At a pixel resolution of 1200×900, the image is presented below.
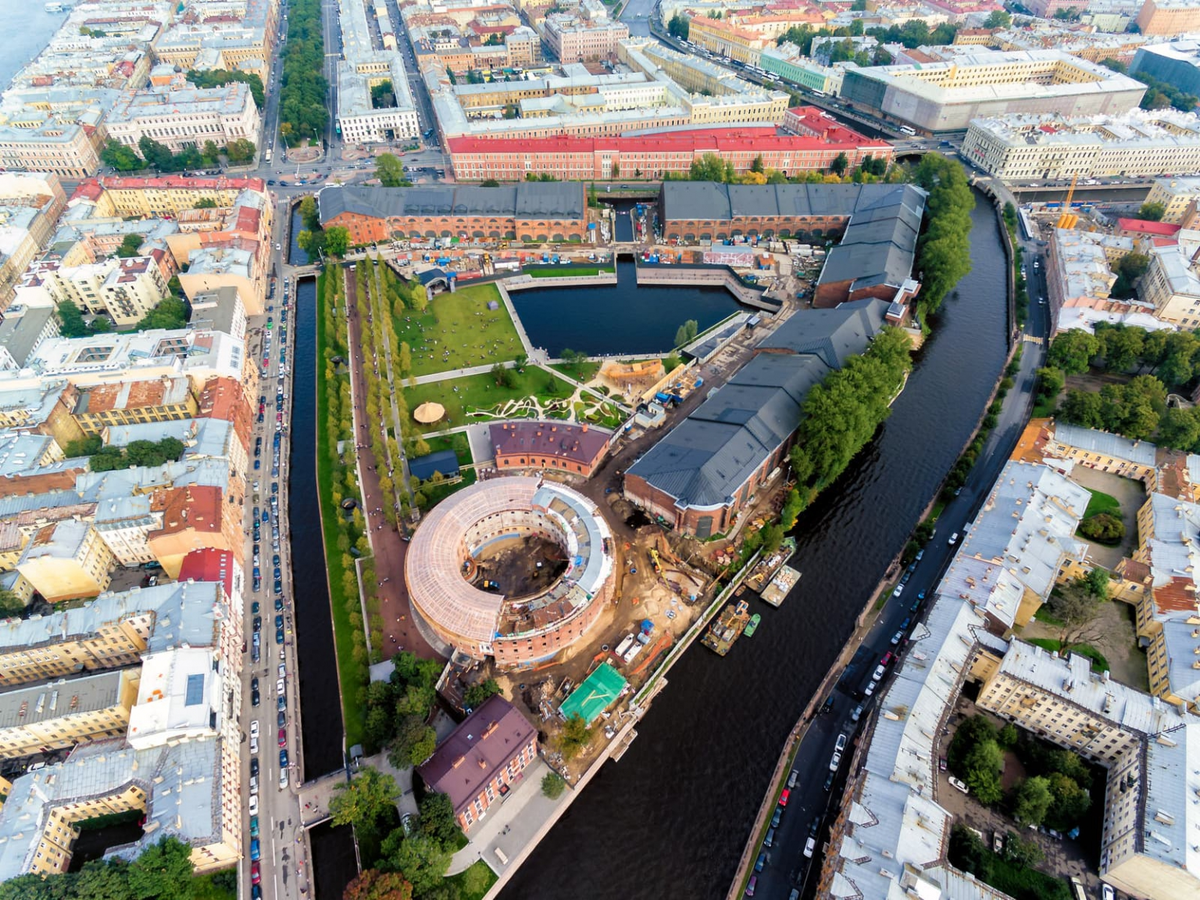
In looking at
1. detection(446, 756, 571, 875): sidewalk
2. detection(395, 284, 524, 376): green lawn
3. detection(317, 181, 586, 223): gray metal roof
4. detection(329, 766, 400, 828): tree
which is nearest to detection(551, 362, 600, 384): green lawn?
detection(395, 284, 524, 376): green lawn

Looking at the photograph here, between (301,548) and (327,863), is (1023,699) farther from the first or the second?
(301,548)

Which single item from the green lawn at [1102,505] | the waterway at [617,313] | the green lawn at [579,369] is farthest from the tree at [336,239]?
the green lawn at [1102,505]

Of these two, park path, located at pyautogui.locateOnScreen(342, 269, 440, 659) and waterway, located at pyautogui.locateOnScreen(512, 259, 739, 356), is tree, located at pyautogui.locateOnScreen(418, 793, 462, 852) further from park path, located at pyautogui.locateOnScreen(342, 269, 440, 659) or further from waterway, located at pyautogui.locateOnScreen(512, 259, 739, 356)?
waterway, located at pyautogui.locateOnScreen(512, 259, 739, 356)

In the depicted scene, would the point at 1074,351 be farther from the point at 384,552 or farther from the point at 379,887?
the point at 379,887

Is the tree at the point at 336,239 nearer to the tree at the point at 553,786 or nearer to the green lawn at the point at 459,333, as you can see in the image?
the green lawn at the point at 459,333

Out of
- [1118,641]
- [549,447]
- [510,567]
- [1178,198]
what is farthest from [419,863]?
[1178,198]
